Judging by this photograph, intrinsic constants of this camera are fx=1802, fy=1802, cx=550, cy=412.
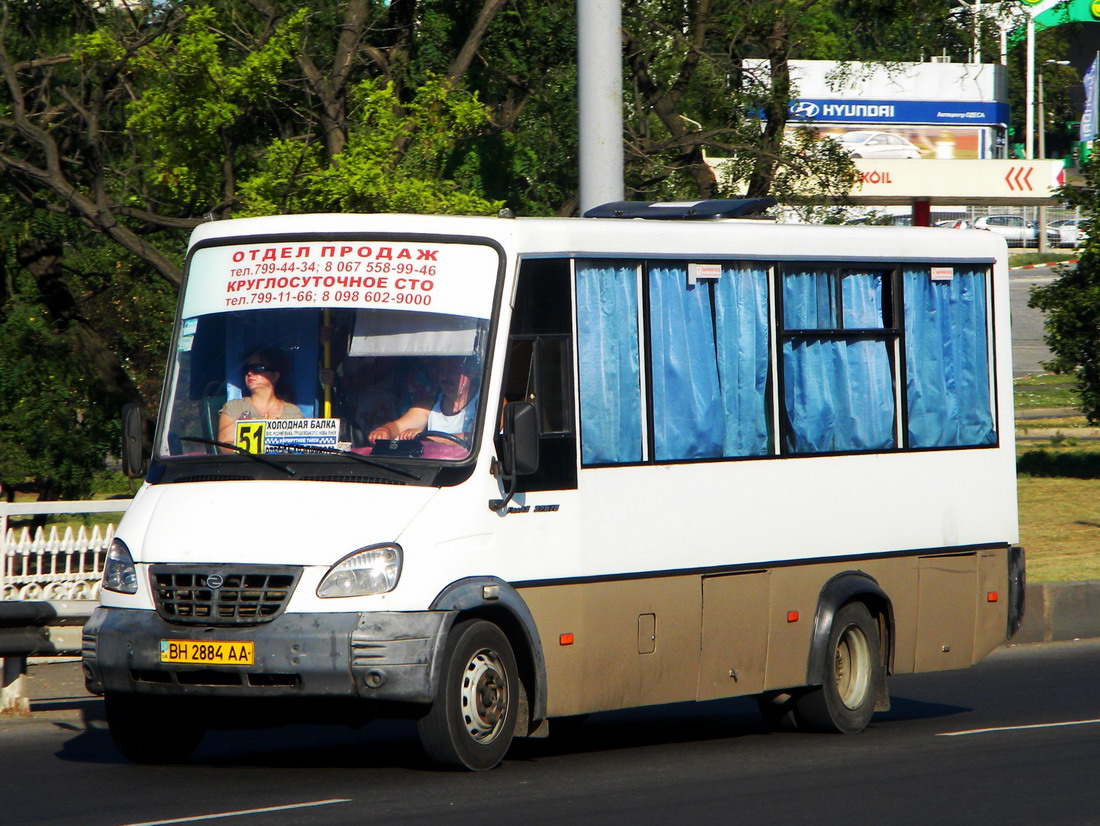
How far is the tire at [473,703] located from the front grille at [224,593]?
778 mm

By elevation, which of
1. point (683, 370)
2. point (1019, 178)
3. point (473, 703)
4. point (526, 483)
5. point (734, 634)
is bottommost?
point (473, 703)

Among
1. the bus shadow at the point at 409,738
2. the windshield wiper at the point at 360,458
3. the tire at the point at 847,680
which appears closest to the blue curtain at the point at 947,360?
the tire at the point at 847,680

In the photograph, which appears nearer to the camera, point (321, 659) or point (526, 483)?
point (321, 659)

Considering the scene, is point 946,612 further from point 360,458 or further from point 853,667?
point 360,458

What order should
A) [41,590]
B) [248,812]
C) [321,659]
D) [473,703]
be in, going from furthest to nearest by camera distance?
[41,590] → [473,703] → [321,659] → [248,812]

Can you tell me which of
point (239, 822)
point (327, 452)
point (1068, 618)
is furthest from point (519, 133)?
point (239, 822)

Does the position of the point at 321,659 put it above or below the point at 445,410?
below

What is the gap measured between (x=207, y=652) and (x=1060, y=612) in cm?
997

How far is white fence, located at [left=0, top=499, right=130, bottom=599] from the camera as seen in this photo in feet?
39.2

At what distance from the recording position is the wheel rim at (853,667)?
1028 cm

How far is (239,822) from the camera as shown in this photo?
23.4 feet

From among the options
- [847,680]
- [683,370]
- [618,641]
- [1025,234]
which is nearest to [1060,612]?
[847,680]

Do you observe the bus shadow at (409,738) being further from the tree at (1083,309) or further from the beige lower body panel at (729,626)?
the tree at (1083,309)

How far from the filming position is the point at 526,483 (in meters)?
8.34
